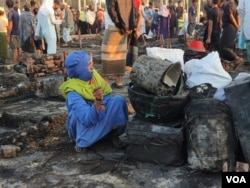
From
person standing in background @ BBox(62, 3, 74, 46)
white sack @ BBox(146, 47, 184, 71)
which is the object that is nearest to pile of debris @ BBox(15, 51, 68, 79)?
white sack @ BBox(146, 47, 184, 71)

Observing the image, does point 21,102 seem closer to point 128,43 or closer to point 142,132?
point 128,43

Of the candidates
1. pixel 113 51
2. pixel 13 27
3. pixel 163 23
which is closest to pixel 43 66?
pixel 13 27

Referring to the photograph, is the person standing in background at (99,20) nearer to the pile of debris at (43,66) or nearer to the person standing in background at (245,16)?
the pile of debris at (43,66)

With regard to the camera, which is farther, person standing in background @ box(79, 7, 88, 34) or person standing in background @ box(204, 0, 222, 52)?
person standing in background @ box(79, 7, 88, 34)

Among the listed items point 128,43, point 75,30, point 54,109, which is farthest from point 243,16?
point 75,30

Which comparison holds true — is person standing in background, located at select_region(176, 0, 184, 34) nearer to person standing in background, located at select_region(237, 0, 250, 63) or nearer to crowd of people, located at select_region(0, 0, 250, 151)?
crowd of people, located at select_region(0, 0, 250, 151)

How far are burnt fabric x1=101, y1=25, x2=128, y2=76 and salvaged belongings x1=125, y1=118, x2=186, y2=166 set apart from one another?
103 inches

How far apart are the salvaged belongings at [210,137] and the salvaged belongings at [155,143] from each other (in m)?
0.17

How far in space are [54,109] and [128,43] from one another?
184 cm

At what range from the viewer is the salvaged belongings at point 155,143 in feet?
11.7

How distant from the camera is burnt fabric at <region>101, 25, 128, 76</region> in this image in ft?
20.2

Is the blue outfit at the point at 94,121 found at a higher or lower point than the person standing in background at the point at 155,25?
lower

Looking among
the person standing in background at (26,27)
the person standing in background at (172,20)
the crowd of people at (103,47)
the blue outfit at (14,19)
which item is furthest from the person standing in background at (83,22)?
the blue outfit at (14,19)

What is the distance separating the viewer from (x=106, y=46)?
6242mm
